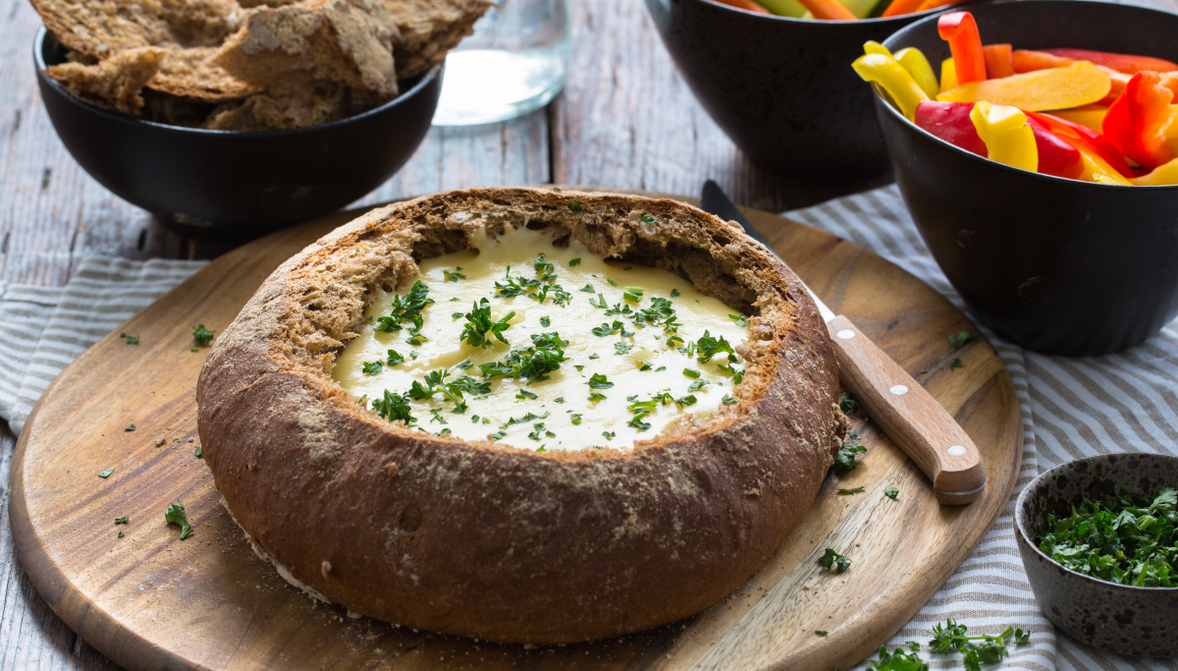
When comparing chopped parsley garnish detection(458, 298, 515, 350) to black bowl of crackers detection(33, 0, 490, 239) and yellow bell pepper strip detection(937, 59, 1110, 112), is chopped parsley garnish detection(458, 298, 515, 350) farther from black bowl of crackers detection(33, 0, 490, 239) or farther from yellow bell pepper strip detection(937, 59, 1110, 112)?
yellow bell pepper strip detection(937, 59, 1110, 112)

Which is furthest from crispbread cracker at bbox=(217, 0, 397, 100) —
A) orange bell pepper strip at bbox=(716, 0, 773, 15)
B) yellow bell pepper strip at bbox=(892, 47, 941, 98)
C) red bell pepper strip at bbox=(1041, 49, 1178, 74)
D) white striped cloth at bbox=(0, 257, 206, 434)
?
red bell pepper strip at bbox=(1041, 49, 1178, 74)

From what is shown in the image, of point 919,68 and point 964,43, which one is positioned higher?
point 964,43

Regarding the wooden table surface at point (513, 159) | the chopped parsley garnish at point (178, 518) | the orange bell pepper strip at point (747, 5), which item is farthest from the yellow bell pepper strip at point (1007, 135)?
the chopped parsley garnish at point (178, 518)

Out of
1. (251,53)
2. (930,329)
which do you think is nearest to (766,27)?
(930,329)

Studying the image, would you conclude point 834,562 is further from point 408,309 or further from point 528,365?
point 408,309

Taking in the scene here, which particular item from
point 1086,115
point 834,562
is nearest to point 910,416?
point 834,562
